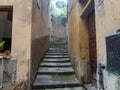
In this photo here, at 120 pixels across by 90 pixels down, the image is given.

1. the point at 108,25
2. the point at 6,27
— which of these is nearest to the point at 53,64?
the point at 6,27

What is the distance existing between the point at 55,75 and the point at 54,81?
0.51 m

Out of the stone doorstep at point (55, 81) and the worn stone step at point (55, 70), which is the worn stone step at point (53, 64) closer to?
the worn stone step at point (55, 70)

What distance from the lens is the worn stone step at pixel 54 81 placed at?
3919 millimetres

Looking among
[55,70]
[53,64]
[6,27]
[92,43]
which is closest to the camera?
[6,27]

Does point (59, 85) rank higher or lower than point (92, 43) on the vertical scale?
lower

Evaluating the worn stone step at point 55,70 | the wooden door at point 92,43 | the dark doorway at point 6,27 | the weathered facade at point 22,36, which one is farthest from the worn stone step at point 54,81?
the dark doorway at point 6,27

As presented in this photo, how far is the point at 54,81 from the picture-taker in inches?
165

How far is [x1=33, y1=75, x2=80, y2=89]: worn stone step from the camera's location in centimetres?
392

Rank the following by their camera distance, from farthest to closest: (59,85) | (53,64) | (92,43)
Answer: (53,64)
(59,85)
(92,43)

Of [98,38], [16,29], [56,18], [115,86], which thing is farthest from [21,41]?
[56,18]

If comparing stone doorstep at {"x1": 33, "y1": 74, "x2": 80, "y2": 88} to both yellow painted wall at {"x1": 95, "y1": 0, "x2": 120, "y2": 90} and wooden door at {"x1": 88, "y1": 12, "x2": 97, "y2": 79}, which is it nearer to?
wooden door at {"x1": 88, "y1": 12, "x2": 97, "y2": 79}

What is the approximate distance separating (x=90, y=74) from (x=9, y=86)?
208 cm

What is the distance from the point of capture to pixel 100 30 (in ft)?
7.84

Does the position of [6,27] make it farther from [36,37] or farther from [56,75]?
[56,75]
